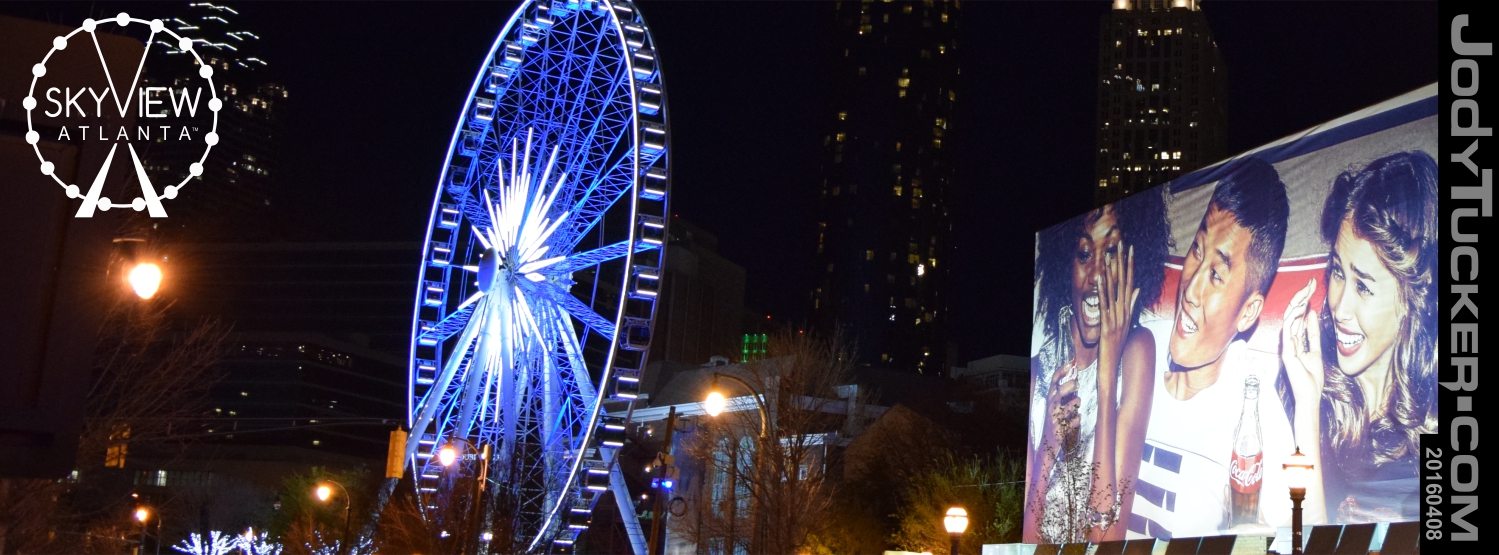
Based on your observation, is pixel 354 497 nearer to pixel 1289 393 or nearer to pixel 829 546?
pixel 829 546

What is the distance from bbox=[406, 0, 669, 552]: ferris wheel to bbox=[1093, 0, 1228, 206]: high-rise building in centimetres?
15405

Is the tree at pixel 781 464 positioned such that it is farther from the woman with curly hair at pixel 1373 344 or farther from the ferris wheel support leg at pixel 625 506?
the woman with curly hair at pixel 1373 344

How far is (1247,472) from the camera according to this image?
3584cm

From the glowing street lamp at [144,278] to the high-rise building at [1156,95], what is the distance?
18954 centimetres

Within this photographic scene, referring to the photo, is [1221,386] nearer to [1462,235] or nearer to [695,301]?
[1462,235]

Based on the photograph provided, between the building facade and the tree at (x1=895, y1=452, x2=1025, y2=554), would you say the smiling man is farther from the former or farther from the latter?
the building facade

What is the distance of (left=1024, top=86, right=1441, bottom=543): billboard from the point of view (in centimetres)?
3120

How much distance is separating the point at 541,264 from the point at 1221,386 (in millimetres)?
19466

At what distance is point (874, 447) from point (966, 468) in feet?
55.6

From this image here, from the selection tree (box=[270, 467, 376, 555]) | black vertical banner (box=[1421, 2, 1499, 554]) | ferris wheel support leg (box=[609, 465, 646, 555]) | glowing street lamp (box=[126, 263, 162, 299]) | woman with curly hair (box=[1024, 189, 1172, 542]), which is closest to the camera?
glowing street lamp (box=[126, 263, 162, 299])

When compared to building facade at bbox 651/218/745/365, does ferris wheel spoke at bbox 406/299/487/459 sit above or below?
below

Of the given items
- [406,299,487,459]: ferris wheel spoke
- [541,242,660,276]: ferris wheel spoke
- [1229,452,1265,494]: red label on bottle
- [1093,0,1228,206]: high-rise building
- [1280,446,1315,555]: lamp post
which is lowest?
[1280,446,1315,555]: lamp post

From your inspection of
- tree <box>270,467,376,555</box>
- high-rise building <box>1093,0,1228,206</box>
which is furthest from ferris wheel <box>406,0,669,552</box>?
high-rise building <box>1093,0,1228,206</box>

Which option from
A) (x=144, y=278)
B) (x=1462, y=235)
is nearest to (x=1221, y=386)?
(x=1462, y=235)
